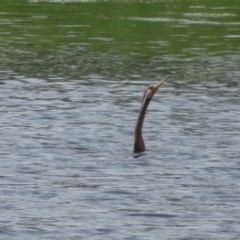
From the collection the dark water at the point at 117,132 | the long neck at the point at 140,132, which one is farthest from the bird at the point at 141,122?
the dark water at the point at 117,132

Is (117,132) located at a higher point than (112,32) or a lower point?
higher

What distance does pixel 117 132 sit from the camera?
1195 inches

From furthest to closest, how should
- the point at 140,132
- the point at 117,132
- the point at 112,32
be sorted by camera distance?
the point at 112,32 → the point at 117,132 → the point at 140,132

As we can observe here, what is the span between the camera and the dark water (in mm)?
21719

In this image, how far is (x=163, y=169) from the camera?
25922mm

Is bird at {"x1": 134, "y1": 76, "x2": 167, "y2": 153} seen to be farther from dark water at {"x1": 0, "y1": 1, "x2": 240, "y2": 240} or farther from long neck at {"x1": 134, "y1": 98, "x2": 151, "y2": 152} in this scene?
dark water at {"x1": 0, "y1": 1, "x2": 240, "y2": 240}

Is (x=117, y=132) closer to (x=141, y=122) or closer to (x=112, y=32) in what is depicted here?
(x=141, y=122)

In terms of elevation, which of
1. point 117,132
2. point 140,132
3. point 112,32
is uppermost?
point 140,132

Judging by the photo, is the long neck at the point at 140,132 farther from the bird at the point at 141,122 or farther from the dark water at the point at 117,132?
the dark water at the point at 117,132

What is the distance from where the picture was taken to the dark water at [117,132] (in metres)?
21.7

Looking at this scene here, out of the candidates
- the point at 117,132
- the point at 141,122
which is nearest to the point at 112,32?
the point at 117,132

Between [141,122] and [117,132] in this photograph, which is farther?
[117,132]

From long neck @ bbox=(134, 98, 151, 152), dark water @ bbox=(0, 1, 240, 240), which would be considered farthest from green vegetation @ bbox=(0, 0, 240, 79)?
long neck @ bbox=(134, 98, 151, 152)

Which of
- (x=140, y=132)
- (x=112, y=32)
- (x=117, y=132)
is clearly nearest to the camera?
(x=140, y=132)
